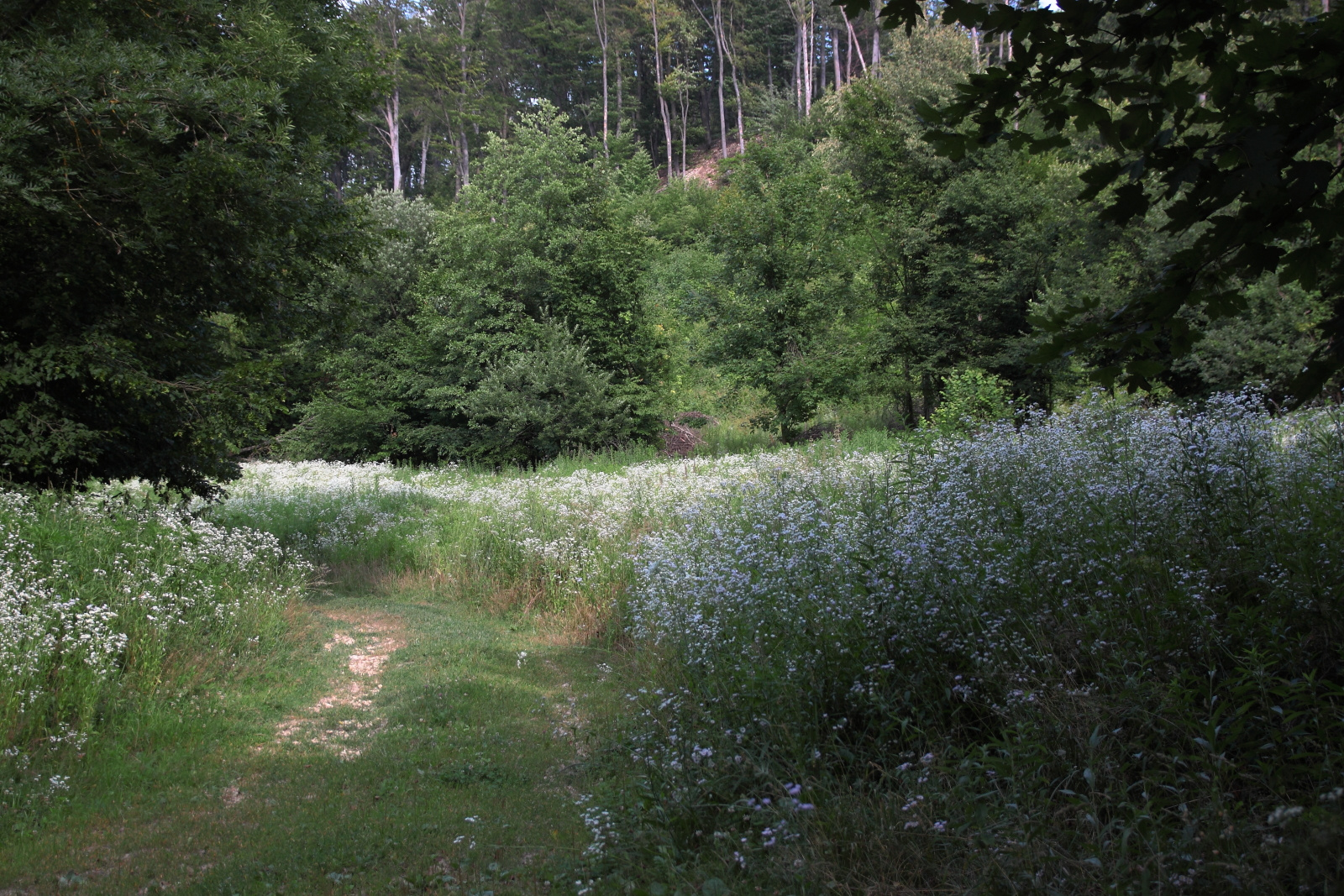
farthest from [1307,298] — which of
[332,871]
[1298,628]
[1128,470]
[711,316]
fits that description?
[332,871]

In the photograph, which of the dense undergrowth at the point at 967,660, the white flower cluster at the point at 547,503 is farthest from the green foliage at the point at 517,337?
the dense undergrowth at the point at 967,660

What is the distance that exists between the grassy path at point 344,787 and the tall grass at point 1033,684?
32.7 inches

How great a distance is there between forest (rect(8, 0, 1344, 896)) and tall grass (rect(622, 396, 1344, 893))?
31 millimetres

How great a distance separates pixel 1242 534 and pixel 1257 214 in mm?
2281

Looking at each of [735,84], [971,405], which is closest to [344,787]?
[971,405]

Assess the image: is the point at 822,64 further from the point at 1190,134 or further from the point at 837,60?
the point at 1190,134

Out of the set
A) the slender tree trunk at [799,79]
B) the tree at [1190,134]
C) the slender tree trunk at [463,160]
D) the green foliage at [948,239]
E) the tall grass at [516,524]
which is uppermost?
the slender tree trunk at [799,79]

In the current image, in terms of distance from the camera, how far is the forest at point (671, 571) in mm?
2975

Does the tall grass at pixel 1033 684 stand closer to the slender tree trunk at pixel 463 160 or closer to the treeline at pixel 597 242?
the treeline at pixel 597 242

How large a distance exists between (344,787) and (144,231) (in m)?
6.49

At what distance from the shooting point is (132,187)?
8.14 metres

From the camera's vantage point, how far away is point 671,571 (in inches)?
249

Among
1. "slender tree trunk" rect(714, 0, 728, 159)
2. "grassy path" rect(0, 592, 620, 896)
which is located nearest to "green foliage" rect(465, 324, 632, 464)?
"grassy path" rect(0, 592, 620, 896)

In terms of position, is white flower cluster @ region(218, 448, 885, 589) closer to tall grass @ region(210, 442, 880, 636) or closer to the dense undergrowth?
tall grass @ region(210, 442, 880, 636)
